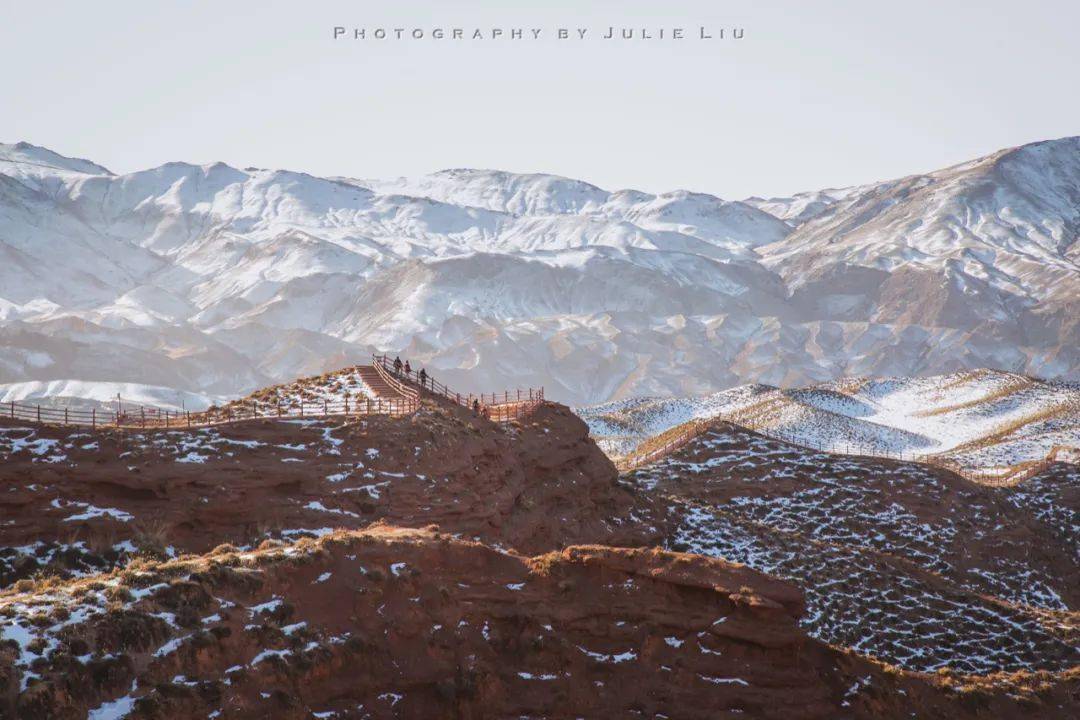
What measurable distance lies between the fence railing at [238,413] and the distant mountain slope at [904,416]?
163 feet

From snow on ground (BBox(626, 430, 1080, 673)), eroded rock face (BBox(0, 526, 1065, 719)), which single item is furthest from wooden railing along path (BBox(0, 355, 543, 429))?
eroded rock face (BBox(0, 526, 1065, 719))

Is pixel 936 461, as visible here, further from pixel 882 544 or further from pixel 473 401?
pixel 473 401

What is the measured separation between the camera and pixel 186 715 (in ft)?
78.8

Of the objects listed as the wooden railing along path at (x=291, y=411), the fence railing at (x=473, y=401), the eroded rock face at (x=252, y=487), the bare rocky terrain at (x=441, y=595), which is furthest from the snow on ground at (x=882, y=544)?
the wooden railing along path at (x=291, y=411)

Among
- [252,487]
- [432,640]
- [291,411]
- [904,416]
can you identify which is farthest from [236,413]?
[904,416]

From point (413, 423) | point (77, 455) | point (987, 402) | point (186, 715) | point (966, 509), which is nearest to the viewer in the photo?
point (186, 715)

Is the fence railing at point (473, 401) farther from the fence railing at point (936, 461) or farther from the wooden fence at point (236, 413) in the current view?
the fence railing at point (936, 461)

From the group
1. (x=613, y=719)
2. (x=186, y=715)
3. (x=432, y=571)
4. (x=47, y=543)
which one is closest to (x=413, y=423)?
(x=47, y=543)

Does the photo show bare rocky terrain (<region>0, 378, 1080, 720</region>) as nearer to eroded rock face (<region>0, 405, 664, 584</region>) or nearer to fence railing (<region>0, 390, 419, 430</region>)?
eroded rock face (<region>0, 405, 664, 584</region>)

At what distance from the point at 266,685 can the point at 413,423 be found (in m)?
22.7

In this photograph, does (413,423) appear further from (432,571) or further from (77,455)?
(432,571)

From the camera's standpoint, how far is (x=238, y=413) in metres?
49.5

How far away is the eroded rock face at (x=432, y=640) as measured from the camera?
80.6 feet

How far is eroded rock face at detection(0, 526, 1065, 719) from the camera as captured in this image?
24.6 meters
